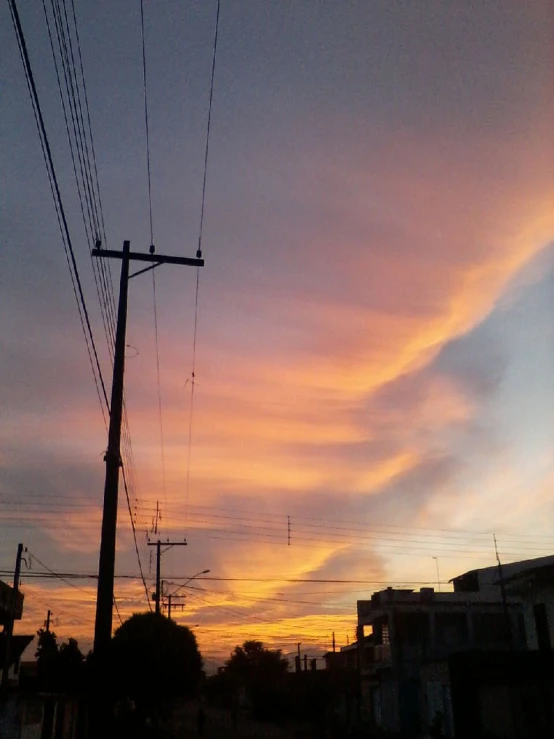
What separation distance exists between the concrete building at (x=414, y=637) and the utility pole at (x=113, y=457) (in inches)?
1563

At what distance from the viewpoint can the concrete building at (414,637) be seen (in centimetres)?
4873

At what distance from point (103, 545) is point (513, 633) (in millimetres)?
50125

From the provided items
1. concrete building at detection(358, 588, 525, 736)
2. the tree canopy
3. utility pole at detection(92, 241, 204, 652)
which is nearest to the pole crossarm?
utility pole at detection(92, 241, 204, 652)

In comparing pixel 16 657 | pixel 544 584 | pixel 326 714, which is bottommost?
pixel 326 714

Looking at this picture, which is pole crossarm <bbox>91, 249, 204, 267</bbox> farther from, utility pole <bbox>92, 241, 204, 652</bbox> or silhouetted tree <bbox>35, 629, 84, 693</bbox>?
silhouetted tree <bbox>35, 629, 84, 693</bbox>

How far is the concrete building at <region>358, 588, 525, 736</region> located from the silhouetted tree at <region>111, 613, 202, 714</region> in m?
14.2

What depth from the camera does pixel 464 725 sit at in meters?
26.5

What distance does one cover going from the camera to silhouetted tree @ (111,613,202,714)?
43.8m

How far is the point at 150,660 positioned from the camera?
44594 millimetres

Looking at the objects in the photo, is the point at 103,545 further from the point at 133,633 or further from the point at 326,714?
the point at 326,714

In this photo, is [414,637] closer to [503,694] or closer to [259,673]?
[503,694]

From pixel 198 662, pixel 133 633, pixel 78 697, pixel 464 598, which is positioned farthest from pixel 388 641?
pixel 78 697

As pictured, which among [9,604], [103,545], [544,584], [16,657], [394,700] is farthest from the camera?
[394,700]

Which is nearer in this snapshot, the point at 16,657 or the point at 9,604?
the point at 9,604
